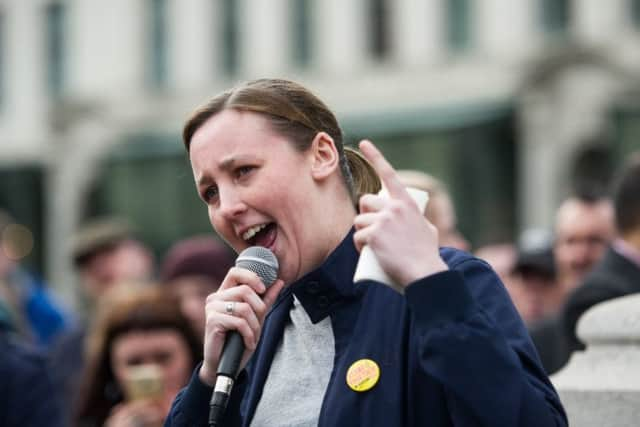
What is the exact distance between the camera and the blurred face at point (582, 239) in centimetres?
709

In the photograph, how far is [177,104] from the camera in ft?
104

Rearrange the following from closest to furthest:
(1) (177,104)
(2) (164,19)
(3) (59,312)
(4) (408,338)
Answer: (4) (408,338) < (3) (59,312) < (1) (177,104) < (2) (164,19)

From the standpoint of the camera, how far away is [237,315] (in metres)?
2.87

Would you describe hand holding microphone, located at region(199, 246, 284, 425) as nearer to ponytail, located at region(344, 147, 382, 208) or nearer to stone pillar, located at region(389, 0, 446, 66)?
ponytail, located at region(344, 147, 382, 208)

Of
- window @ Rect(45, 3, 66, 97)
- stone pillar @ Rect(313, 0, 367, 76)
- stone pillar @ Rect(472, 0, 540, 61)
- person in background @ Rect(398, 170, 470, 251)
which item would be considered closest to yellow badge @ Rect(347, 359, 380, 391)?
person in background @ Rect(398, 170, 470, 251)

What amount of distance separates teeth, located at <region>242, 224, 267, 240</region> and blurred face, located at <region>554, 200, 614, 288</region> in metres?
4.33

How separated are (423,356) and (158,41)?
3189 centimetres

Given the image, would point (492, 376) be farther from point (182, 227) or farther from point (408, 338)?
point (182, 227)

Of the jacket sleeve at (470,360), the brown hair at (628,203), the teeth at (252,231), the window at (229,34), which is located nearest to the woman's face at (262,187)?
the teeth at (252,231)

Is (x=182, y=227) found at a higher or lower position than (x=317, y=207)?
lower

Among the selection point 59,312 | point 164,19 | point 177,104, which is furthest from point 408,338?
point 164,19

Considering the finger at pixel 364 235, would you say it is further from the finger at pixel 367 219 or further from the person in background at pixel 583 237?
the person in background at pixel 583 237

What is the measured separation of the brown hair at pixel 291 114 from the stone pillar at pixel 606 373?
2.19ft

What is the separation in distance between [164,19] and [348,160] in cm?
3136
